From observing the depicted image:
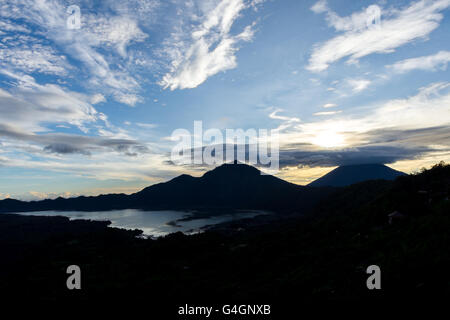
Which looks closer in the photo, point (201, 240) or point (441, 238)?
point (441, 238)

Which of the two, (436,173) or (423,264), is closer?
(423,264)

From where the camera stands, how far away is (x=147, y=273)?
35688 mm

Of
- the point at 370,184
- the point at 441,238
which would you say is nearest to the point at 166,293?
the point at 441,238

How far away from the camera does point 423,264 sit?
14914mm

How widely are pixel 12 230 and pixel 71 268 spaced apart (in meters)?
110

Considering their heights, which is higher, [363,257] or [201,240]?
[363,257]

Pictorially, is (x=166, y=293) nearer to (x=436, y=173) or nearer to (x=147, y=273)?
(x=147, y=273)
